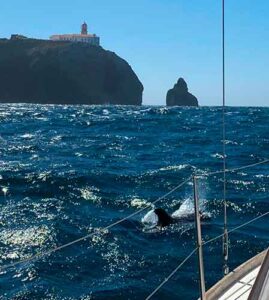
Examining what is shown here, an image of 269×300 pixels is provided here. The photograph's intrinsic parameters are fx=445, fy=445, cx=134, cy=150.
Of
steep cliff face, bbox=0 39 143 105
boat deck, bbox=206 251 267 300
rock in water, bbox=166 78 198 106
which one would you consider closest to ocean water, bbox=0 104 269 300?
boat deck, bbox=206 251 267 300

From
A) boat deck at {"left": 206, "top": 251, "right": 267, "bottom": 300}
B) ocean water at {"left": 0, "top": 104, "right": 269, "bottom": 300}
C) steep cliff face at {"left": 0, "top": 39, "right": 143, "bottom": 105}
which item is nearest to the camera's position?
boat deck at {"left": 206, "top": 251, "right": 267, "bottom": 300}

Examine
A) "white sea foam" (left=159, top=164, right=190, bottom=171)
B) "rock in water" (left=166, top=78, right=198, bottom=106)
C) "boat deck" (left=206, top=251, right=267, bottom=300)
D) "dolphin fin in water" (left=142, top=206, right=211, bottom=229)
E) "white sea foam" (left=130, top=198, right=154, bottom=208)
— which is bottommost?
"dolphin fin in water" (left=142, top=206, right=211, bottom=229)

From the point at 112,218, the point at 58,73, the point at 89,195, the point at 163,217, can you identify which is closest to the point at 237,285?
the point at 163,217

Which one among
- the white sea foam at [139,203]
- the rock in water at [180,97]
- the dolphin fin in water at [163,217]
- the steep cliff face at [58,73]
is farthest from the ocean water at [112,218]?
the rock in water at [180,97]

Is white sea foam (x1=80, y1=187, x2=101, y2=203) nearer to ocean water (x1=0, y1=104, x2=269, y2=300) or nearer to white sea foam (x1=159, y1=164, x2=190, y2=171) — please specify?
ocean water (x1=0, y1=104, x2=269, y2=300)

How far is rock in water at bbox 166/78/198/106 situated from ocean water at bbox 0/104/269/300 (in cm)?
15114

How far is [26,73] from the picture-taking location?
15800 centimetres

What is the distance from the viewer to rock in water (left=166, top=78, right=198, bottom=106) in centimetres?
18050

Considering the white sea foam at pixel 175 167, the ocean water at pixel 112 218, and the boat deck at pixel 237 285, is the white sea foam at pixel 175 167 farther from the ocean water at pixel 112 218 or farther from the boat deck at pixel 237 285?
the boat deck at pixel 237 285

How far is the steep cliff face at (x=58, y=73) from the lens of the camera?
155875 mm

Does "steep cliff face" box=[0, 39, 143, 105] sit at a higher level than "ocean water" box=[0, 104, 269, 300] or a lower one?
higher

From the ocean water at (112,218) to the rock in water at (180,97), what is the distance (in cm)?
15114

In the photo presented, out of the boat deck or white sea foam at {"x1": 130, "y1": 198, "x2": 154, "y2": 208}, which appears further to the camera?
white sea foam at {"x1": 130, "y1": 198, "x2": 154, "y2": 208}

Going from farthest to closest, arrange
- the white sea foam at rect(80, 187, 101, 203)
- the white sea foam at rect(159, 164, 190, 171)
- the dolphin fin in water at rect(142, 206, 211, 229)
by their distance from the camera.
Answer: the white sea foam at rect(159, 164, 190, 171)
the white sea foam at rect(80, 187, 101, 203)
the dolphin fin in water at rect(142, 206, 211, 229)
